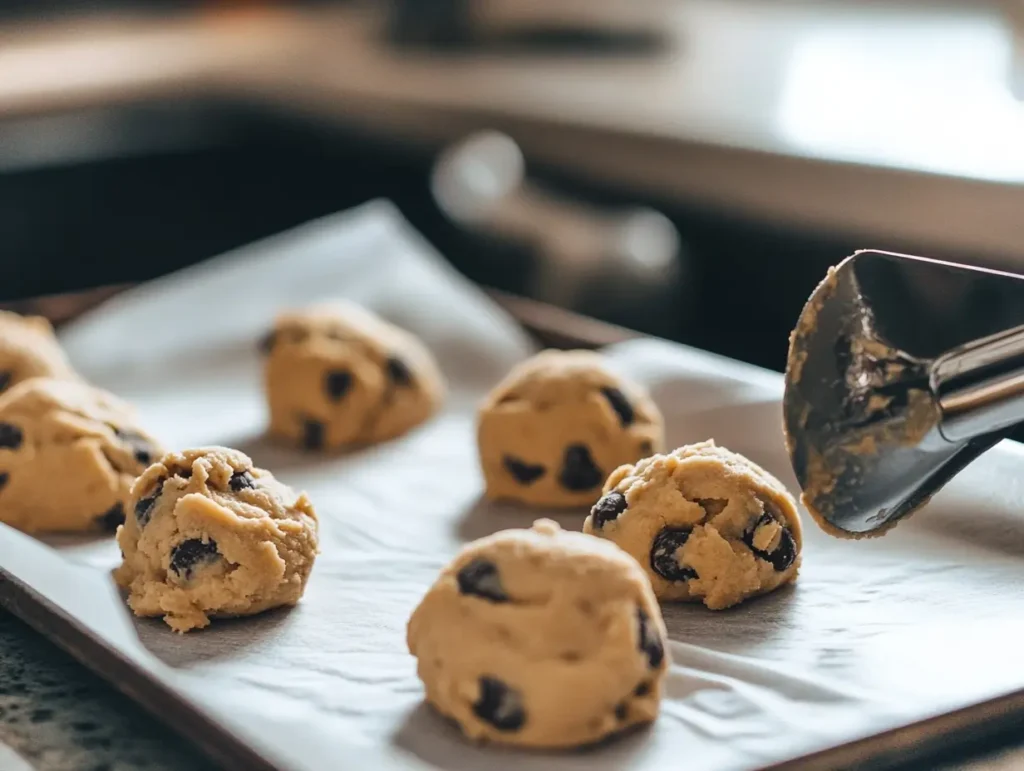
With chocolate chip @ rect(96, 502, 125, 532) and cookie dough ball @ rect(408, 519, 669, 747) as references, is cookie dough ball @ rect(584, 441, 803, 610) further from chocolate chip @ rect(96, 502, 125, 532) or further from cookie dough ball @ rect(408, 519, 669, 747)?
chocolate chip @ rect(96, 502, 125, 532)

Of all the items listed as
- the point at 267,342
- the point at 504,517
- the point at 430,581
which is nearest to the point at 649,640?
the point at 430,581

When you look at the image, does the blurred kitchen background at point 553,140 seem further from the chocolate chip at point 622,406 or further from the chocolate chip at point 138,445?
the chocolate chip at point 138,445

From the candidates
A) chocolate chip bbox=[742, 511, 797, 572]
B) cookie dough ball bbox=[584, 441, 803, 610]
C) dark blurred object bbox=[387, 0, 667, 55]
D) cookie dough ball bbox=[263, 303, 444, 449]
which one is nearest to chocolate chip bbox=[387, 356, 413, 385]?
cookie dough ball bbox=[263, 303, 444, 449]

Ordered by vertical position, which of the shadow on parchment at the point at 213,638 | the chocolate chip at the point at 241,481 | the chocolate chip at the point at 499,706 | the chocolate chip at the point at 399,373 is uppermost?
the chocolate chip at the point at 499,706

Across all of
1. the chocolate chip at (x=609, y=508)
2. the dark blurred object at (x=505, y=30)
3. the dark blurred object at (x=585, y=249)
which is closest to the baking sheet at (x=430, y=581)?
the chocolate chip at (x=609, y=508)

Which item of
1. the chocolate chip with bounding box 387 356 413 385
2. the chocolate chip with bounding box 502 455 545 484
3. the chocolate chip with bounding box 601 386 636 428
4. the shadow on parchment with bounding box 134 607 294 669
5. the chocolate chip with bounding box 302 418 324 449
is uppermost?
the chocolate chip with bounding box 601 386 636 428

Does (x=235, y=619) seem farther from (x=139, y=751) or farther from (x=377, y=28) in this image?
(x=377, y=28)
